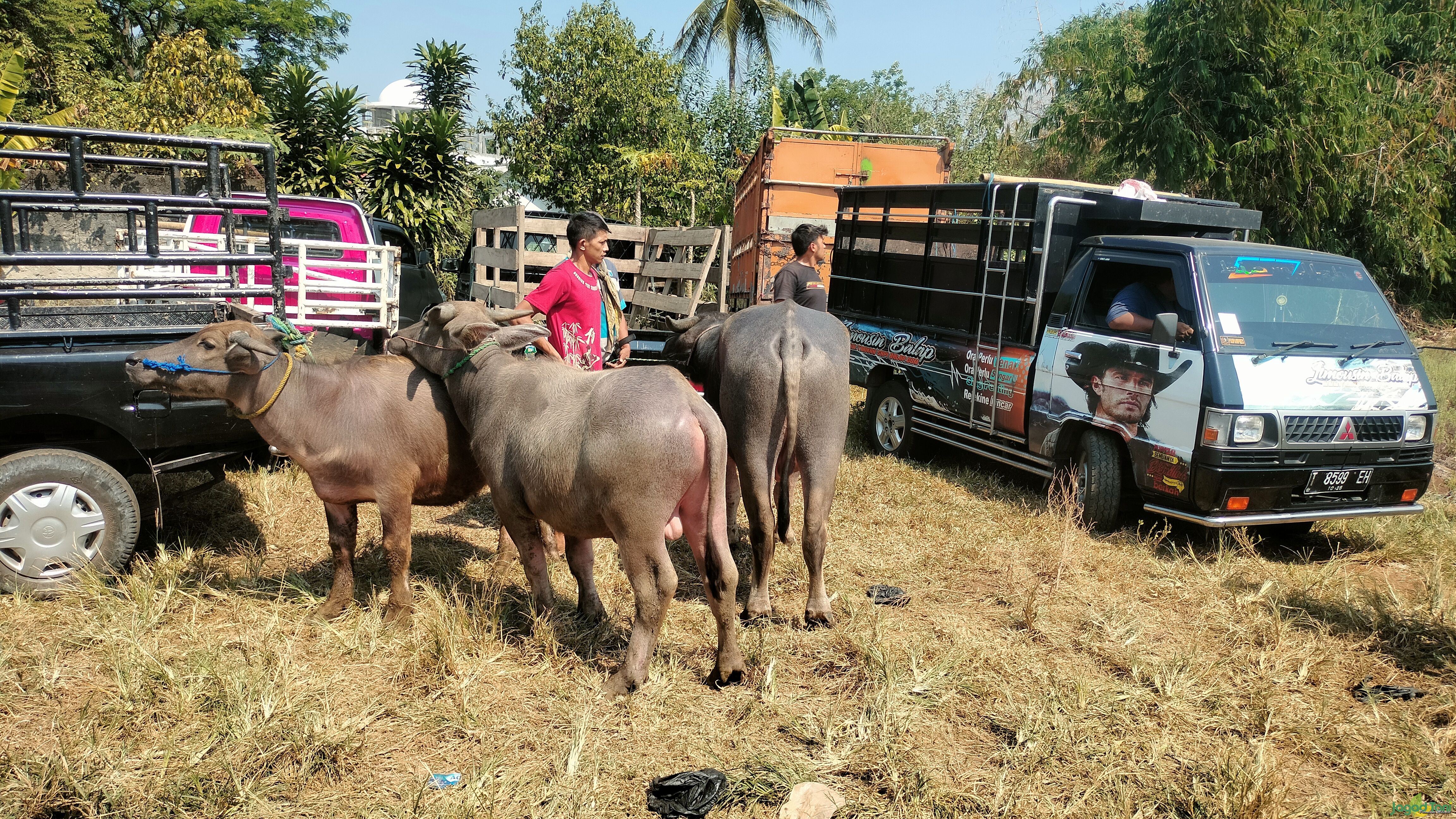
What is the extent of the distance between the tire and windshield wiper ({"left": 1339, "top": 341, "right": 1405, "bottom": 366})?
143 inches

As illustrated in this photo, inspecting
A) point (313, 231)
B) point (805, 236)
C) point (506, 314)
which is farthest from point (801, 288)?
point (313, 231)

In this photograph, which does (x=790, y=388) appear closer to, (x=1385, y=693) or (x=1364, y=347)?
(x=1385, y=693)

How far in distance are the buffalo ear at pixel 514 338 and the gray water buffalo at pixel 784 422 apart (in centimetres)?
113

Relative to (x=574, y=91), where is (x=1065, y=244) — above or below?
below

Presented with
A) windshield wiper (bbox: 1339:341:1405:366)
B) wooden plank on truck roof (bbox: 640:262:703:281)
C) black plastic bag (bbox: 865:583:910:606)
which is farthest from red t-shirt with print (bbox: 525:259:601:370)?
windshield wiper (bbox: 1339:341:1405:366)

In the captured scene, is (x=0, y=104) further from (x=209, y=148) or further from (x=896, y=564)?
(x=896, y=564)

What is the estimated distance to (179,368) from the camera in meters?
4.47

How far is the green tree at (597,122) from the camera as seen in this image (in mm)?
18016

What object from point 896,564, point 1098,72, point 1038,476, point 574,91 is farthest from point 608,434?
point 1098,72

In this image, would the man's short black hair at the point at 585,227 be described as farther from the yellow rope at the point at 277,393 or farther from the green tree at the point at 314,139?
the green tree at the point at 314,139

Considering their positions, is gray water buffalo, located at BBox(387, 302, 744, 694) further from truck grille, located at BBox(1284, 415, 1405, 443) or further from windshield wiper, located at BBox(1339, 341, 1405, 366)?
windshield wiper, located at BBox(1339, 341, 1405, 366)

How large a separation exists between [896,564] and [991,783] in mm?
2635

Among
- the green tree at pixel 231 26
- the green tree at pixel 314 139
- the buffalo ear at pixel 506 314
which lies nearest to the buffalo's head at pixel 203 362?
the buffalo ear at pixel 506 314

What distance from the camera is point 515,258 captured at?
10281 mm
